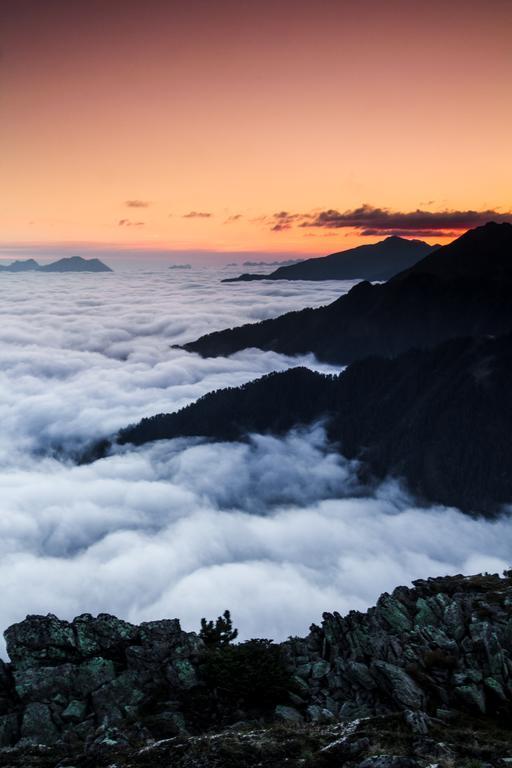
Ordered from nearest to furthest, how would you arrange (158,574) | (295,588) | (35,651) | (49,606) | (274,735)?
(274,735), (35,651), (49,606), (295,588), (158,574)

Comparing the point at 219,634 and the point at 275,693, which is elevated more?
the point at 275,693

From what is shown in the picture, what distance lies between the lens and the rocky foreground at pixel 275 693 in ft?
68.6

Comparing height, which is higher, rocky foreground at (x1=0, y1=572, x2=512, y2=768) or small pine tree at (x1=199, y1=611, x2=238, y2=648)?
rocky foreground at (x1=0, y1=572, x2=512, y2=768)

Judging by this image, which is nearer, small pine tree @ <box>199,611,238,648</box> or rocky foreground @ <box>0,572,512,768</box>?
rocky foreground @ <box>0,572,512,768</box>

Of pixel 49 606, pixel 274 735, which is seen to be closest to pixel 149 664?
pixel 274 735

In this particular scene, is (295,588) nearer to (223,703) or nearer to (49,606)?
(49,606)

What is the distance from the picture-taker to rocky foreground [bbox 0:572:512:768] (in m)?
20.9

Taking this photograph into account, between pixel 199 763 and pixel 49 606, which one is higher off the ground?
pixel 199 763

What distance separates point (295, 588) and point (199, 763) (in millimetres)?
168715

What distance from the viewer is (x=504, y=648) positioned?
31781 millimetres

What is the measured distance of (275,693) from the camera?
30047 mm

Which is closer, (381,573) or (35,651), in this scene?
(35,651)

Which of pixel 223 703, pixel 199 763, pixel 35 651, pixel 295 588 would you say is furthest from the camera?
pixel 295 588

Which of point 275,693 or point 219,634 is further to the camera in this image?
point 219,634
